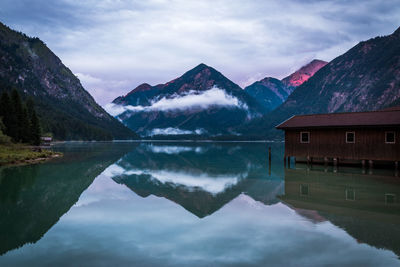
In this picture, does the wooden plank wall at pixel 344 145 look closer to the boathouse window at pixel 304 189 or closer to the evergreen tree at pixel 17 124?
the boathouse window at pixel 304 189

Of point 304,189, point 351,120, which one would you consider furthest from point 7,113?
point 304,189

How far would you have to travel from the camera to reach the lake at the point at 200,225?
11.6 metres

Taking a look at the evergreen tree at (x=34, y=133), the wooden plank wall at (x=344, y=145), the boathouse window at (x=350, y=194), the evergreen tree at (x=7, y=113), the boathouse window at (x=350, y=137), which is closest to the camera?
the boathouse window at (x=350, y=194)

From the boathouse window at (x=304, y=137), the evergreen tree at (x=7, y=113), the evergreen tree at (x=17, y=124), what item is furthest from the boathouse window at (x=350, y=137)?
the evergreen tree at (x=17, y=124)

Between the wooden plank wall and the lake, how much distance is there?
517 inches

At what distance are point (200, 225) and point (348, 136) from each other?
3313 centimetres

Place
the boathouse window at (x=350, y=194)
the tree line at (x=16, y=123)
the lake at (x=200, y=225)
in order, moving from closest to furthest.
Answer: the lake at (x=200, y=225)
the boathouse window at (x=350, y=194)
the tree line at (x=16, y=123)

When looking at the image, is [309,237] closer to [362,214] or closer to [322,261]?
[322,261]

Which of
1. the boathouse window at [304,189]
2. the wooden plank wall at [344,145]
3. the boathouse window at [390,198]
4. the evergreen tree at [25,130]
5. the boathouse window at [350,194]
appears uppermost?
the evergreen tree at [25,130]

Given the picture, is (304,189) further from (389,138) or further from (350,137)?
(350,137)

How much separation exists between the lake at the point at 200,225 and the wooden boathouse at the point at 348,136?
13232mm

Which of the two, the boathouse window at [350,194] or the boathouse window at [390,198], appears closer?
the boathouse window at [390,198]

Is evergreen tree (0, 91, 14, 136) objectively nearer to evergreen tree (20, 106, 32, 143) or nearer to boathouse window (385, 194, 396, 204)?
evergreen tree (20, 106, 32, 143)

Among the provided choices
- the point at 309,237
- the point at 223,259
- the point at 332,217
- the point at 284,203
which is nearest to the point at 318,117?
the point at 284,203
